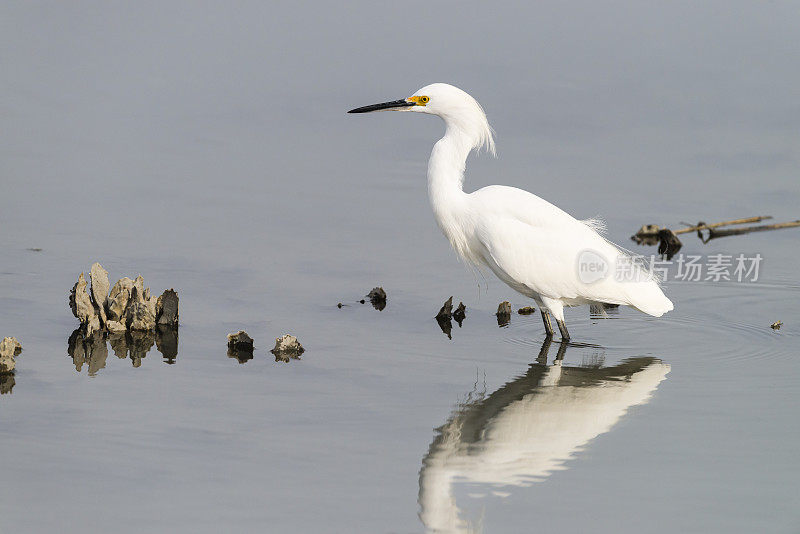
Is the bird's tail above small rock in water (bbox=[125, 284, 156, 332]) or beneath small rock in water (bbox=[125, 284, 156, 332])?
above

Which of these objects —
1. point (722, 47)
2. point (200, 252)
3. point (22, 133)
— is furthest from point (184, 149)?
point (722, 47)

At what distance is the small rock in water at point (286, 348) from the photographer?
23.6 ft

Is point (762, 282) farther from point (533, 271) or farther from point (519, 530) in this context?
point (519, 530)

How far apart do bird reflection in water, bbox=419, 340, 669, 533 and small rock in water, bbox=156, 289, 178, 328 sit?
2072 millimetres

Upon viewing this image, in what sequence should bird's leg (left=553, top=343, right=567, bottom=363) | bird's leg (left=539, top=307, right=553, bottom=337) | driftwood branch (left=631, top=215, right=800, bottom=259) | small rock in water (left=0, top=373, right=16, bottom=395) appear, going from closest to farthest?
small rock in water (left=0, top=373, right=16, bottom=395) < bird's leg (left=553, top=343, right=567, bottom=363) < bird's leg (left=539, top=307, right=553, bottom=337) < driftwood branch (left=631, top=215, right=800, bottom=259)

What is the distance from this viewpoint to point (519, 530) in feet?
16.2

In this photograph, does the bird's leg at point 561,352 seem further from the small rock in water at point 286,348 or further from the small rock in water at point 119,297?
the small rock in water at point 119,297

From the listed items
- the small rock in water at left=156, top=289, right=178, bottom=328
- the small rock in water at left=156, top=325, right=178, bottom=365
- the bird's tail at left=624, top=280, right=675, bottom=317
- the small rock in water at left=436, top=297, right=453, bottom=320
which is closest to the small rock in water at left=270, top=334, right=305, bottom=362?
the small rock in water at left=156, top=325, right=178, bottom=365

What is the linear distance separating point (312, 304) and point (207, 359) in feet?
4.33

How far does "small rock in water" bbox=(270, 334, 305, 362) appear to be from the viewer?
720 cm

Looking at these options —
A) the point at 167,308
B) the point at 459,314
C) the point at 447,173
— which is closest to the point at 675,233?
the point at 459,314

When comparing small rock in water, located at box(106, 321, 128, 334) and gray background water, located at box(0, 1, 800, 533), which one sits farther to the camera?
small rock in water, located at box(106, 321, 128, 334)

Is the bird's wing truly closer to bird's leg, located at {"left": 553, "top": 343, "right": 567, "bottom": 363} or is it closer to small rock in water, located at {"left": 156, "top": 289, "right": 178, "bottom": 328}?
bird's leg, located at {"left": 553, "top": 343, "right": 567, "bottom": 363}

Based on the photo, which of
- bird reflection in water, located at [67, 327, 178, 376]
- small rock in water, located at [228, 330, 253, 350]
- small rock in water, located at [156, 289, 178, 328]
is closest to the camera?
bird reflection in water, located at [67, 327, 178, 376]
